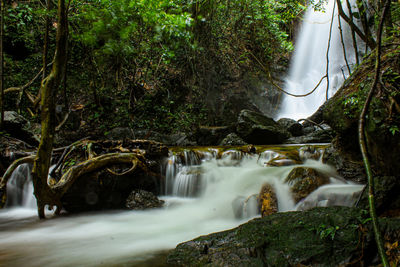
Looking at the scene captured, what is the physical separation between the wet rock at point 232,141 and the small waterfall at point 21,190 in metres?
5.75

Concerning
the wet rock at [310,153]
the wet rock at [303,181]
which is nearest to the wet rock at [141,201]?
the wet rock at [303,181]

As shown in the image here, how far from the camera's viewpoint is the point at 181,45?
10508 millimetres

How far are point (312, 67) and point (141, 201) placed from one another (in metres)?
14.5

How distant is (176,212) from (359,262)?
324 centimetres

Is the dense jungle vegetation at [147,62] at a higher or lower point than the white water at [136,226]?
higher

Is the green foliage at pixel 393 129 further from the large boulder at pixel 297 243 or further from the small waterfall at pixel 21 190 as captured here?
the small waterfall at pixel 21 190

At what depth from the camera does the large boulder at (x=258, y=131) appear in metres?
8.51

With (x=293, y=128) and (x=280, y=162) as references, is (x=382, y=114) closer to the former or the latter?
(x=280, y=162)

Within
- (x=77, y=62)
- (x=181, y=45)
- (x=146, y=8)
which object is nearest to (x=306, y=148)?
(x=146, y=8)

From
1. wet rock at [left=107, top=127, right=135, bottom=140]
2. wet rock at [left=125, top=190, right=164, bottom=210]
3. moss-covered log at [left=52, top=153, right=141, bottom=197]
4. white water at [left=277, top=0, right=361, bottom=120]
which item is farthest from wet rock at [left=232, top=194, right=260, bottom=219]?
white water at [left=277, top=0, right=361, bottom=120]

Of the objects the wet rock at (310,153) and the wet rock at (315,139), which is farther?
the wet rock at (315,139)

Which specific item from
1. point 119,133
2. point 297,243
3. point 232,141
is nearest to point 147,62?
point 119,133

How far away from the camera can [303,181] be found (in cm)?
398

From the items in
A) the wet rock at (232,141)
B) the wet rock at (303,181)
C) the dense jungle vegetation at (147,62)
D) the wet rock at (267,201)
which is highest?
the dense jungle vegetation at (147,62)
